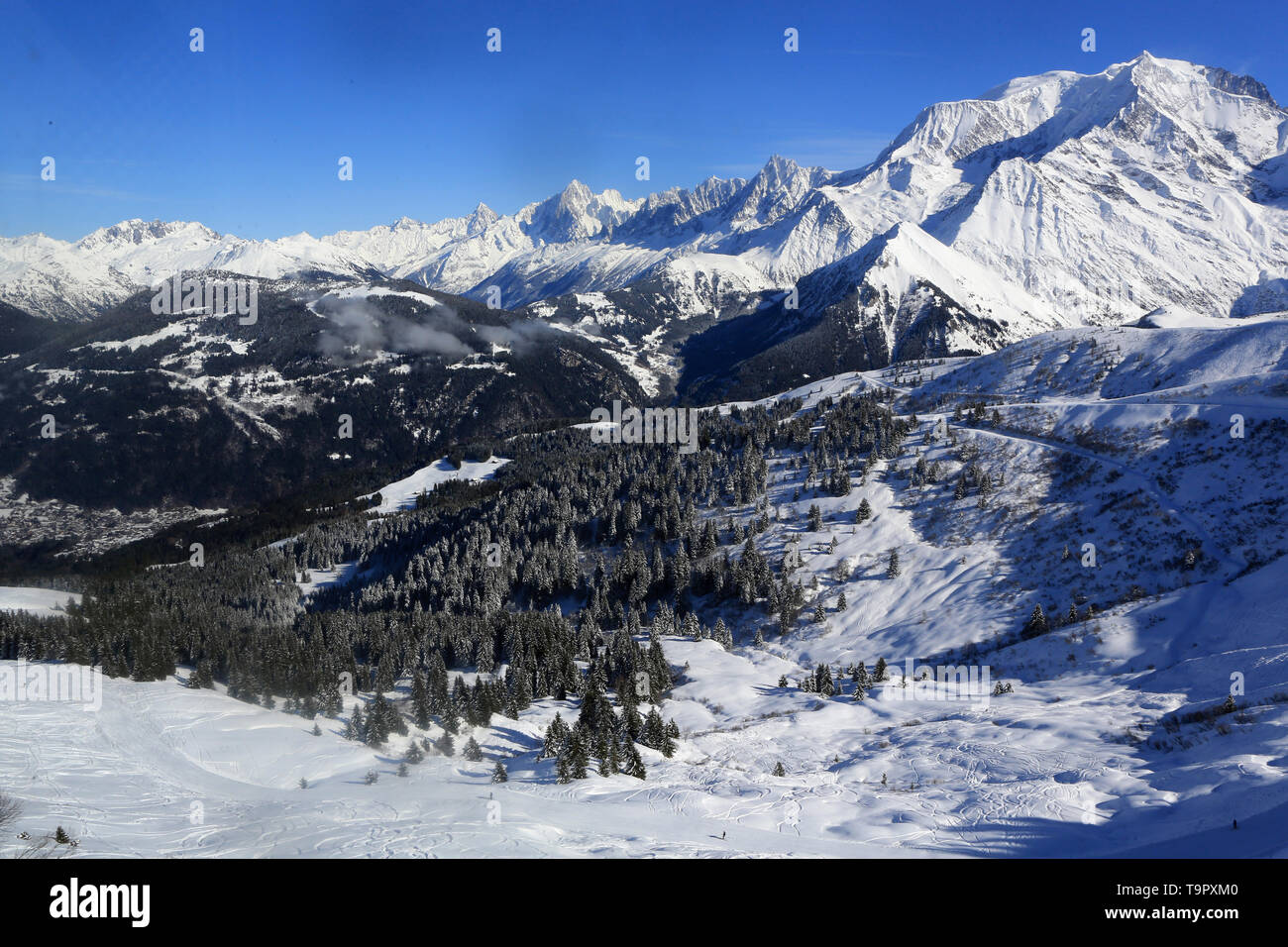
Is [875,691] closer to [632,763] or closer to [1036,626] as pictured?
[1036,626]

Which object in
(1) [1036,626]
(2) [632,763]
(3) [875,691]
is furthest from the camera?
(1) [1036,626]

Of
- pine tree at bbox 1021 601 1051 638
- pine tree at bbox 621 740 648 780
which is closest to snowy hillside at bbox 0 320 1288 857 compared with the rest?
pine tree at bbox 621 740 648 780

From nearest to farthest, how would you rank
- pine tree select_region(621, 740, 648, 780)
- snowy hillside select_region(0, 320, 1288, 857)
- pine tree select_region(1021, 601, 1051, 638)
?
snowy hillside select_region(0, 320, 1288, 857), pine tree select_region(621, 740, 648, 780), pine tree select_region(1021, 601, 1051, 638)

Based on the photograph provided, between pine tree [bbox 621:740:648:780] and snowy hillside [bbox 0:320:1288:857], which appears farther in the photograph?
pine tree [bbox 621:740:648:780]

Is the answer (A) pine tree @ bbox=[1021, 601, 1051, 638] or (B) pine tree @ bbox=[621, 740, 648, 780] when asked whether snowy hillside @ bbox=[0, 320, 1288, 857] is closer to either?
(B) pine tree @ bbox=[621, 740, 648, 780]

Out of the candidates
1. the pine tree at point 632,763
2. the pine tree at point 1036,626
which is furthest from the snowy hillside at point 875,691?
the pine tree at point 1036,626

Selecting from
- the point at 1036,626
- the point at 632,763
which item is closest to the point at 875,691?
the point at 1036,626

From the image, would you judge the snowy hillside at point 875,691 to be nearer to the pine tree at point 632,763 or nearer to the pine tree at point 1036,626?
the pine tree at point 632,763

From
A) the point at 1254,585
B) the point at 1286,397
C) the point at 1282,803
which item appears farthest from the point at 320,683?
the point at 1286,397

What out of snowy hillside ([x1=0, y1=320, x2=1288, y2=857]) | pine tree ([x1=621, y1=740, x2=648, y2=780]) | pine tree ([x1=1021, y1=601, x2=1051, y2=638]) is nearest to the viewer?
snowy hillside ([x1=0, y1=320, x2=1288, y2=857])
